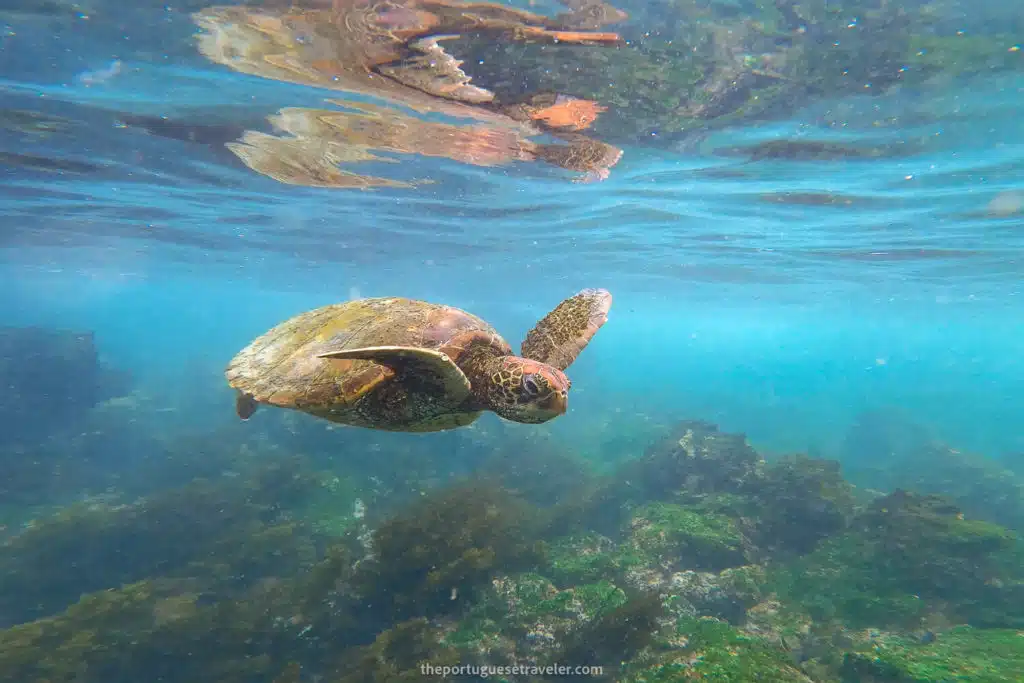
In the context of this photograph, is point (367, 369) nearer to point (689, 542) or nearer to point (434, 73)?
point (434, 73)

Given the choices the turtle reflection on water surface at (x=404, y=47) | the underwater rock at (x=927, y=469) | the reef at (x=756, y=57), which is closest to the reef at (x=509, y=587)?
the underwater rock at (x=927, y=469)

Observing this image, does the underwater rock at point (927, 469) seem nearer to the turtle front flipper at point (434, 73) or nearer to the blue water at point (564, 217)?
the blue water at point (564, 217)

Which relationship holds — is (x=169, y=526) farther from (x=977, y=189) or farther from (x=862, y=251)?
(x=862, y=251)

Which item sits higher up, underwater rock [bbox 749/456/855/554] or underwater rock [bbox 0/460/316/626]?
underwater rock [bbox 749/456/855/554]

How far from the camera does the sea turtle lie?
4.20 m

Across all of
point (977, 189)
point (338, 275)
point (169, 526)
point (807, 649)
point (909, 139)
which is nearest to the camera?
point (807, 649)

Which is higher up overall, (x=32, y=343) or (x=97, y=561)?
(x=97, y=561)

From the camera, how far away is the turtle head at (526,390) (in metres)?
4.08

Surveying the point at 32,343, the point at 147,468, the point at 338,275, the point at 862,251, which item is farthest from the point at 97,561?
the point at 338,275

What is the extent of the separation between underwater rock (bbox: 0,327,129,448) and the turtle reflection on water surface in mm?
19630

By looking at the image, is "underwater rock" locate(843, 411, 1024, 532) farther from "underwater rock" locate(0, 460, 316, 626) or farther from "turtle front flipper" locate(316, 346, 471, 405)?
"underwater rock" locate(0, 460, 316, 626)

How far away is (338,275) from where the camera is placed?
4688 cm

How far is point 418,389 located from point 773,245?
2545 cm

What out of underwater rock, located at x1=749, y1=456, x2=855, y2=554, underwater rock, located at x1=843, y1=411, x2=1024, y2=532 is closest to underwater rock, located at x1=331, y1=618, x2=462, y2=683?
underwater rock, located at x1=749, y1=456, x2=855, y2=554
